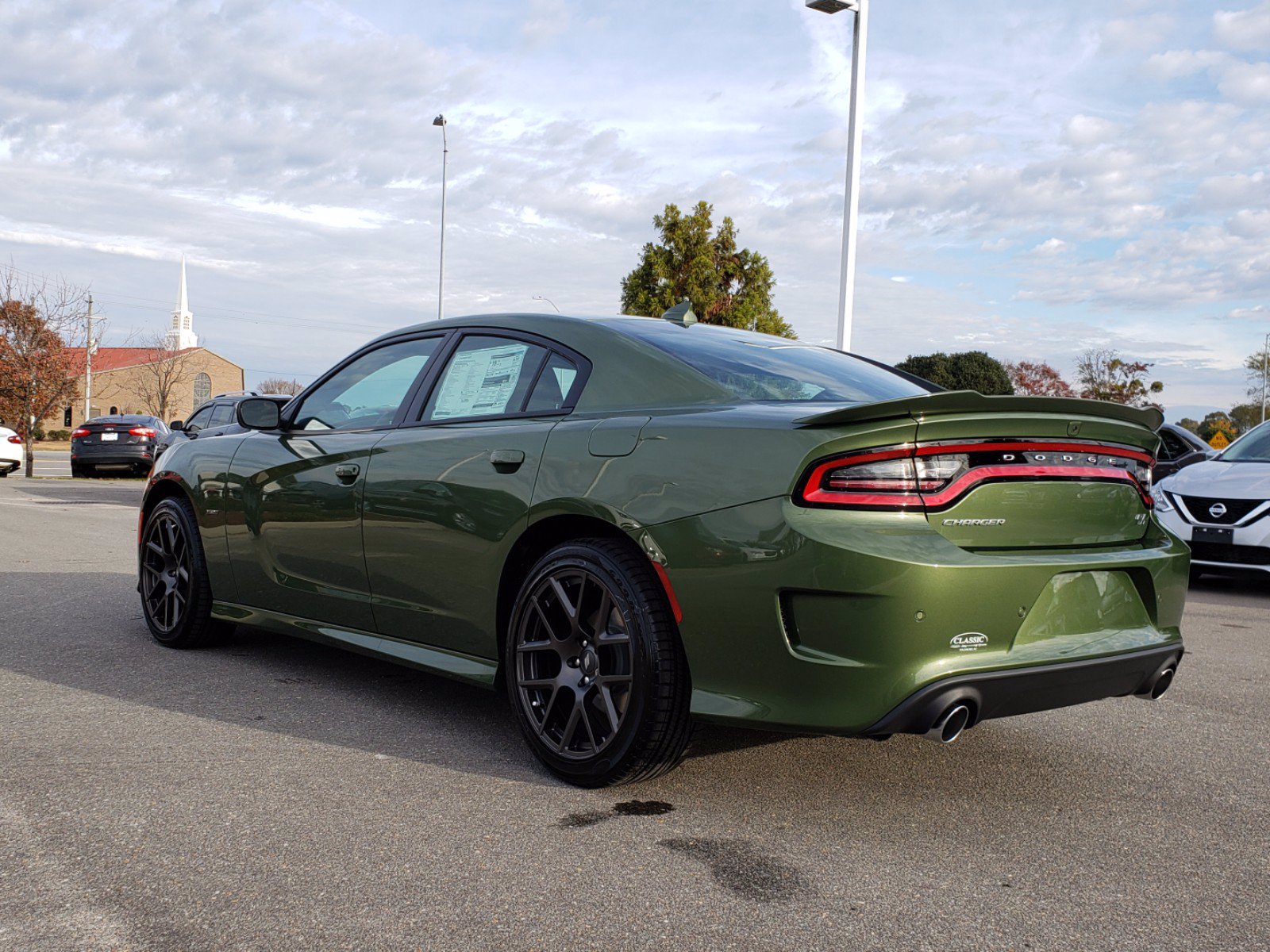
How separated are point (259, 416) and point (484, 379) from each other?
1347mm

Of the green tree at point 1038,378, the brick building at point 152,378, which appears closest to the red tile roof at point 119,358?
the brick building at point 152,378

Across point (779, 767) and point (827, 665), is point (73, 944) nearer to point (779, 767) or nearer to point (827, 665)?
point (827, 665)

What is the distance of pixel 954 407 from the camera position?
307cm

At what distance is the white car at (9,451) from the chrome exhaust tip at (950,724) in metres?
23.3

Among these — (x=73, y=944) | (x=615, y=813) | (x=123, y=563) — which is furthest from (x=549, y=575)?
(x=123, y=563)

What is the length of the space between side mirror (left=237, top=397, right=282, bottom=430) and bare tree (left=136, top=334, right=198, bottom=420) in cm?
6410

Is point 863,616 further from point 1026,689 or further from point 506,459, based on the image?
point 506,459

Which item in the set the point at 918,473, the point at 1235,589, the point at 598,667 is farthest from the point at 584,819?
the point at 1235,589

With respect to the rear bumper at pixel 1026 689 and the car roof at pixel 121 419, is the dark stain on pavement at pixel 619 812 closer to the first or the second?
the rear bumper at pixel 1026 689

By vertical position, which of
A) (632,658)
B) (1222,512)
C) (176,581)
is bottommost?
(176,581)

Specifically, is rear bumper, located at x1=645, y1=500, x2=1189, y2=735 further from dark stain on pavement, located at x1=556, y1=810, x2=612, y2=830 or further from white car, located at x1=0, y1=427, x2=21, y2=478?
white car, located at x1=0, y1=427, x2=21, y2=478

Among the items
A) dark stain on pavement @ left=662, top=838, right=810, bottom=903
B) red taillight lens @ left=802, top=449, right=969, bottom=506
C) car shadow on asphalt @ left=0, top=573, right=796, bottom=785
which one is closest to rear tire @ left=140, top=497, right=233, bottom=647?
car shadow on asphalt @ left=0, top=573, right=796, bottom=785

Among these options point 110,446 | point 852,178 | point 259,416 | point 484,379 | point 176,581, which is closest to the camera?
point 484,379

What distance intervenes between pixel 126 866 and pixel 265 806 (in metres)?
0.49
